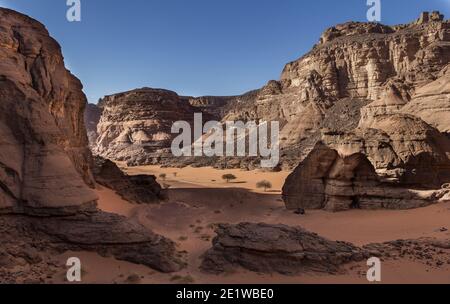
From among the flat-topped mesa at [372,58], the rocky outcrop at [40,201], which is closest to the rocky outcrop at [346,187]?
the rocky outcrop at [40,201]

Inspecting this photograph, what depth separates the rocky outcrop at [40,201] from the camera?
9469 millimetres

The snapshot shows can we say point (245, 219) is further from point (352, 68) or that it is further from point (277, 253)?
point (352, 68)

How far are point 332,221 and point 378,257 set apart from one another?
19.2 ft

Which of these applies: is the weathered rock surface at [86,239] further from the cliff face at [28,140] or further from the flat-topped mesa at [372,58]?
the flat-topped mesa at [372,58]

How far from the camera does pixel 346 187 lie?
1742cm

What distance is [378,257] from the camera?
32.8 ft

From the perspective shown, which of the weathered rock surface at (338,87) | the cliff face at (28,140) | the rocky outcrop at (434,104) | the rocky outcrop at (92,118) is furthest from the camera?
the rocky outcrop at (92,118)

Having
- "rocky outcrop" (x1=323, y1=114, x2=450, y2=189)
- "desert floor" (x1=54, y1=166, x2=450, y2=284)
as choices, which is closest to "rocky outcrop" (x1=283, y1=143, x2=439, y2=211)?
"rocky outcrop" (x1=323, y1=114, x2=450, y2=189)

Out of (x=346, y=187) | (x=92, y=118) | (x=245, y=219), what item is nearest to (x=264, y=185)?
(x=245, y=219)

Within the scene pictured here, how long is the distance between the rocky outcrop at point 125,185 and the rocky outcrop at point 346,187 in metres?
9.38

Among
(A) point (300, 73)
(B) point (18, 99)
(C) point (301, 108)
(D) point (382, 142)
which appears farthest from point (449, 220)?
(A) point (300, 73)

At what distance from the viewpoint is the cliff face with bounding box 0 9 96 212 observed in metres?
9.87
